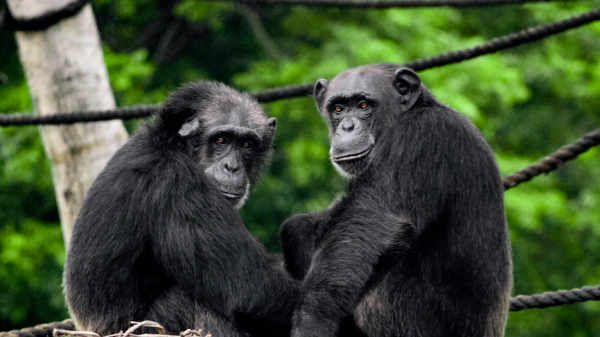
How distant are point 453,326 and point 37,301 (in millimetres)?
10204

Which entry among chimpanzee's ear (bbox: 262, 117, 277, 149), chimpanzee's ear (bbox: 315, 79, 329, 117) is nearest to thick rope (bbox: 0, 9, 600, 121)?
chimpanzee's ear (bbox: 262, 117, 277, 149)

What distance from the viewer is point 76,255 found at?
355 cm

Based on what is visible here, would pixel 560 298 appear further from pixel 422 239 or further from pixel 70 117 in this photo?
pixel 70 117

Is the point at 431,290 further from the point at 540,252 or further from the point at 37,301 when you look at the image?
the point at 540,252

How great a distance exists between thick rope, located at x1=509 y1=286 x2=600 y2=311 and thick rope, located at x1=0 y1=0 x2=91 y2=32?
366cm

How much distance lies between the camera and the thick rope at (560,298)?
4004mm

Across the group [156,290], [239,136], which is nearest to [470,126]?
[239,136]

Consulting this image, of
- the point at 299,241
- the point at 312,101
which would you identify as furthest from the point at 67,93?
the point at 312,101

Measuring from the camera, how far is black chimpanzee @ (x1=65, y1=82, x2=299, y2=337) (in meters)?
3.46

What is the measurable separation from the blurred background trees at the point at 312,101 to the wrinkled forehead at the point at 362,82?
5.97 metres

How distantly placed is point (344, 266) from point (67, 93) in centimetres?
264

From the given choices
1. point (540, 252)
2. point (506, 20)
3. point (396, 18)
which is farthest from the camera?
point (540, 252)

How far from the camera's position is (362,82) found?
405cm

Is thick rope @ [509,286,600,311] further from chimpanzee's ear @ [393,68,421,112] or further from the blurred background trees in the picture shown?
the blurred background trees
